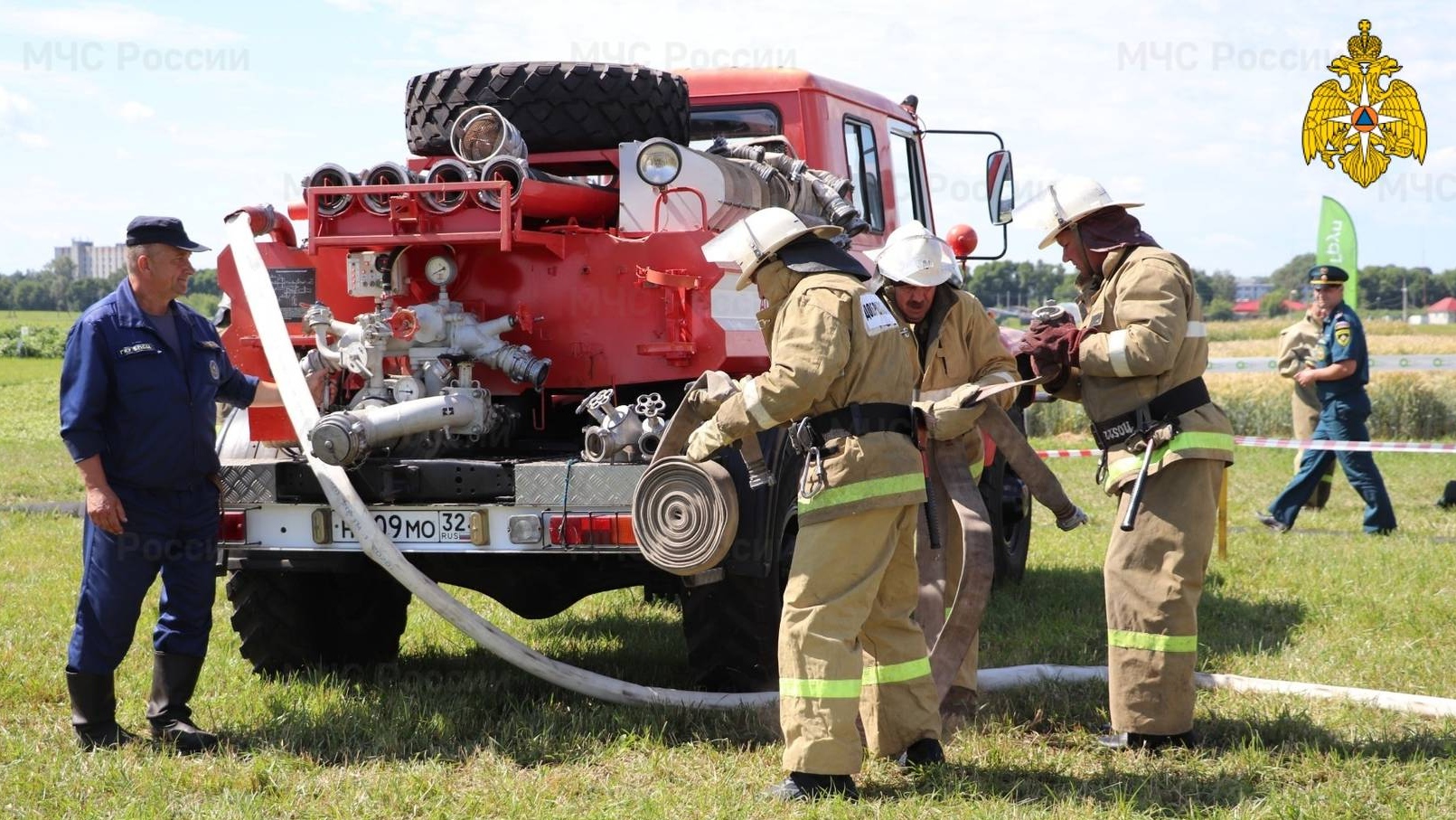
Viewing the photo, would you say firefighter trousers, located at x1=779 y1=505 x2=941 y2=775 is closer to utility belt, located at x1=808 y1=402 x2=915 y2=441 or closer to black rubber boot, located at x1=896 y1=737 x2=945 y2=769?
black rubber boot, located at x1=896 y1=737 x2=945 y2=769

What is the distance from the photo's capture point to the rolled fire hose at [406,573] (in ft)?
16.6

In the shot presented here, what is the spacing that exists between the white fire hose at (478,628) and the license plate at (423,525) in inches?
3.1

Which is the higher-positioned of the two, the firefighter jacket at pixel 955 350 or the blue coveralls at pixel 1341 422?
the firefighter jacket at pixel 955 350

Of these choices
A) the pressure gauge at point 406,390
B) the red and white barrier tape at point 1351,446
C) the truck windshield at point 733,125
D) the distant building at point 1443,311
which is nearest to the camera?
the pressure gauge at point 406,390

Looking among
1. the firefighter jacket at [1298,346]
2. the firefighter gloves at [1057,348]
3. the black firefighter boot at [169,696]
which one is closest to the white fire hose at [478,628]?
the black firefighter boot at [169,696]

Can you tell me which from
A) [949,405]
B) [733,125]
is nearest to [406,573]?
[949,405]

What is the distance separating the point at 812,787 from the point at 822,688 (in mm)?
294

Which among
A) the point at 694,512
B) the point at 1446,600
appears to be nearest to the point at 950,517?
the point at 694,512

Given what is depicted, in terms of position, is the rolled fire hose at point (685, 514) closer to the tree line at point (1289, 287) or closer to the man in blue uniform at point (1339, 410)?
the man in blue uniform at point (1339, 410)

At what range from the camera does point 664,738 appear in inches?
197

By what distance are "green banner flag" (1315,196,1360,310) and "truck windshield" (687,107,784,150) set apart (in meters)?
11.5

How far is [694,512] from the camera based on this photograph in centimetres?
461

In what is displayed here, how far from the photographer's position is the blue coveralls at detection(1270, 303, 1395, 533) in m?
10.2

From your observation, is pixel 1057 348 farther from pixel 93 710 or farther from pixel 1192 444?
pixel 93 710
